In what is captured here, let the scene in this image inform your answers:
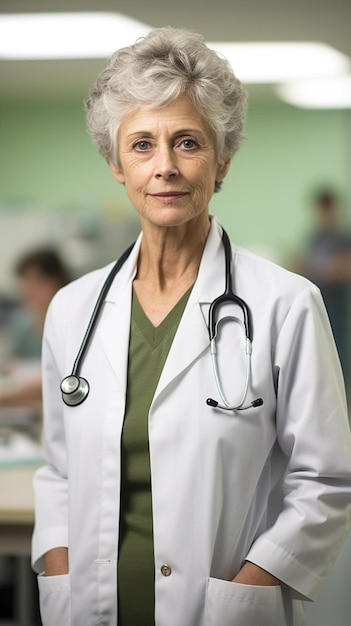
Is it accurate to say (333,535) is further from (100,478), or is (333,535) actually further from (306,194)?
(306,194)

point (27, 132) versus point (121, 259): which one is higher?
point (27, 132)

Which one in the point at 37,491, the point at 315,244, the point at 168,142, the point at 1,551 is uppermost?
the point at 315,244


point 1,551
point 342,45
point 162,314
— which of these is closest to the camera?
point 162,314

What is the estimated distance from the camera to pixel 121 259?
150cm

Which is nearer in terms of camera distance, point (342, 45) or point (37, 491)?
point (37, 491)

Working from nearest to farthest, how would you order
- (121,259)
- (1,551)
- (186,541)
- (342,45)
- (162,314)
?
(186,541)
(162,314)
(121,259)
(1,551)
(342,45)

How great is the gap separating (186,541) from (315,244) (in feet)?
11.9

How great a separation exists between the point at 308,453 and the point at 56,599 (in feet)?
1.69

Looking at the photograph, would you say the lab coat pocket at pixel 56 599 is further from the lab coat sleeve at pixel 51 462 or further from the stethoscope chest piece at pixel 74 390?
the stethoscope chest piece at pixel 74 390

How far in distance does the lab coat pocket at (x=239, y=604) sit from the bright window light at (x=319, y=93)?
3781mm

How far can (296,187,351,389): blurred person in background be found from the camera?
4586 millimetres

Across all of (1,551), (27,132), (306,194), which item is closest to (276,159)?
(306,194)

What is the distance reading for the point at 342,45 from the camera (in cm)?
444

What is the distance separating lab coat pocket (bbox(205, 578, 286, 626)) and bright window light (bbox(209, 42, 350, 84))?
12.0 feet
